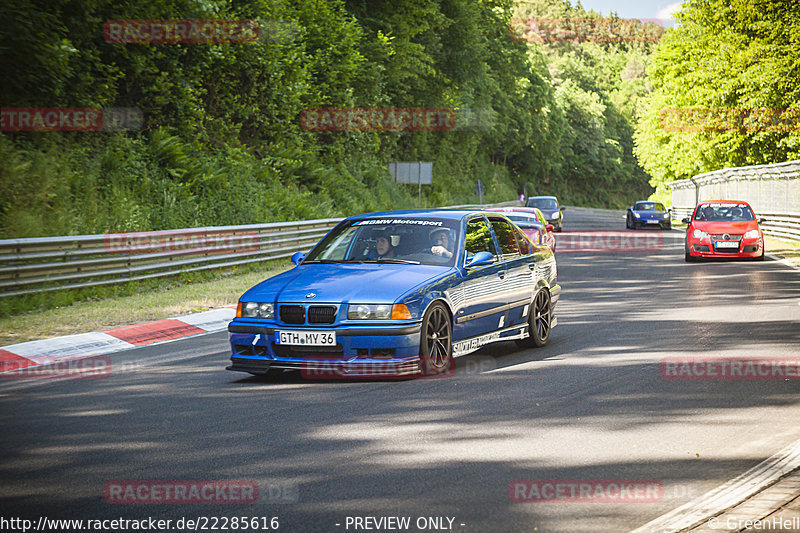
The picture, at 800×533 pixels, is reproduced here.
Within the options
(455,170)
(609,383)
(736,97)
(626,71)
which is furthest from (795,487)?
(626,71)

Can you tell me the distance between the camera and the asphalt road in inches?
194

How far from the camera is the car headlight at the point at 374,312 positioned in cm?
826

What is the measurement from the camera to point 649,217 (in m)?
47.8

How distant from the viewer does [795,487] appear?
518 cm

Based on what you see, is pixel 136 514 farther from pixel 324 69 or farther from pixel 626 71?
pixel 626 71

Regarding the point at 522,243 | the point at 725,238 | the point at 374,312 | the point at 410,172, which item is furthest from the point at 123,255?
the point at 410,172

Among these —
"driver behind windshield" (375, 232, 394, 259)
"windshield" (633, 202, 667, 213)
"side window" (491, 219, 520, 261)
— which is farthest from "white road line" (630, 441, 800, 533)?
"windshield" (633, 202, 667, 213)

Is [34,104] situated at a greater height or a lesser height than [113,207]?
greater

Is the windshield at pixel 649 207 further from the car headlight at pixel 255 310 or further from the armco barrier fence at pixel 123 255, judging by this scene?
the car headlight at pixel 255 310

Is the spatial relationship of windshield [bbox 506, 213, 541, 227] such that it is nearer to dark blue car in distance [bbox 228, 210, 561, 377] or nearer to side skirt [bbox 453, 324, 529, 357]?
dark blue car in distance [bbox 228, 210, 561, 377]

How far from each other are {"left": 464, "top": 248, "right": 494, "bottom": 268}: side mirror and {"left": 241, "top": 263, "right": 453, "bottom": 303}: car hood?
1.08ft

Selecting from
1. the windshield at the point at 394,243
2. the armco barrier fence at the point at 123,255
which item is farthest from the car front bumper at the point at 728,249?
the windshield at the point at 394,243

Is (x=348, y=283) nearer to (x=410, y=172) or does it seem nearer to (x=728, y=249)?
(x=728, y=249)

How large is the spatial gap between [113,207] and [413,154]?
38256 millimetres
